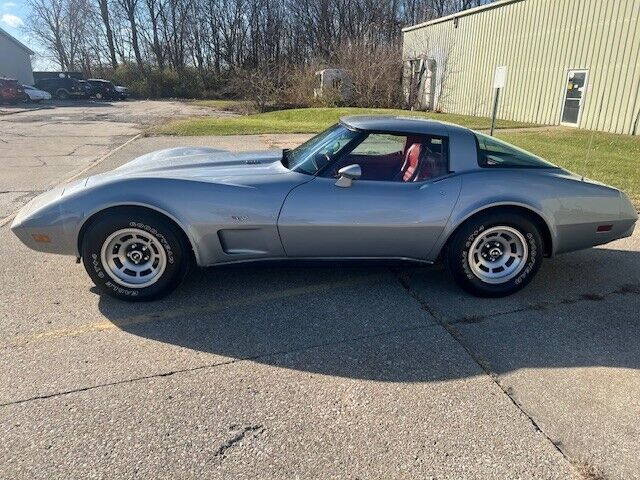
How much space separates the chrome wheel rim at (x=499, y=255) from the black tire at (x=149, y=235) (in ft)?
7.11

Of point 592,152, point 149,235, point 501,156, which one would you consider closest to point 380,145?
point 501,156

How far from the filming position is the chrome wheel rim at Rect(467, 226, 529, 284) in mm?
3490

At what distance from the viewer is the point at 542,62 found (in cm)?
1692

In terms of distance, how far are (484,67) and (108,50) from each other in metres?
50.8

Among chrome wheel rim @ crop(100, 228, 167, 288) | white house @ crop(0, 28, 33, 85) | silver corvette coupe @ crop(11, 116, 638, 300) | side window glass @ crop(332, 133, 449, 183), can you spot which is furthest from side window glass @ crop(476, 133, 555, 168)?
white house @ crop(0, 28, 33, 85)

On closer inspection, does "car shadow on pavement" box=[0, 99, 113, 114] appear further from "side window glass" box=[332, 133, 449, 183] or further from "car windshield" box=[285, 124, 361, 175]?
"side window glass" box=[332, 133, 449, 183]

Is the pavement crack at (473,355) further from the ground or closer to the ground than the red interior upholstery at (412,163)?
closer to the ground

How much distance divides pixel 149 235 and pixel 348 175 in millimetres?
1466

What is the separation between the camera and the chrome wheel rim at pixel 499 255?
3.49 m

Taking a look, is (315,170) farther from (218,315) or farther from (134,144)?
(134,144)

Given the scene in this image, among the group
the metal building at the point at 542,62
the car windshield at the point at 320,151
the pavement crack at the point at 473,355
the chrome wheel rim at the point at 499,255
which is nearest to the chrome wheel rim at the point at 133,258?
the car windshield at the point at 320,151

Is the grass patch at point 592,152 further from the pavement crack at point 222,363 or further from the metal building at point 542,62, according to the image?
the pavement crack at point 222,363

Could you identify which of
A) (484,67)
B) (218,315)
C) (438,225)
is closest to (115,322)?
(218,315)

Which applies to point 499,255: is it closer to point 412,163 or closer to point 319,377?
point 412,163
